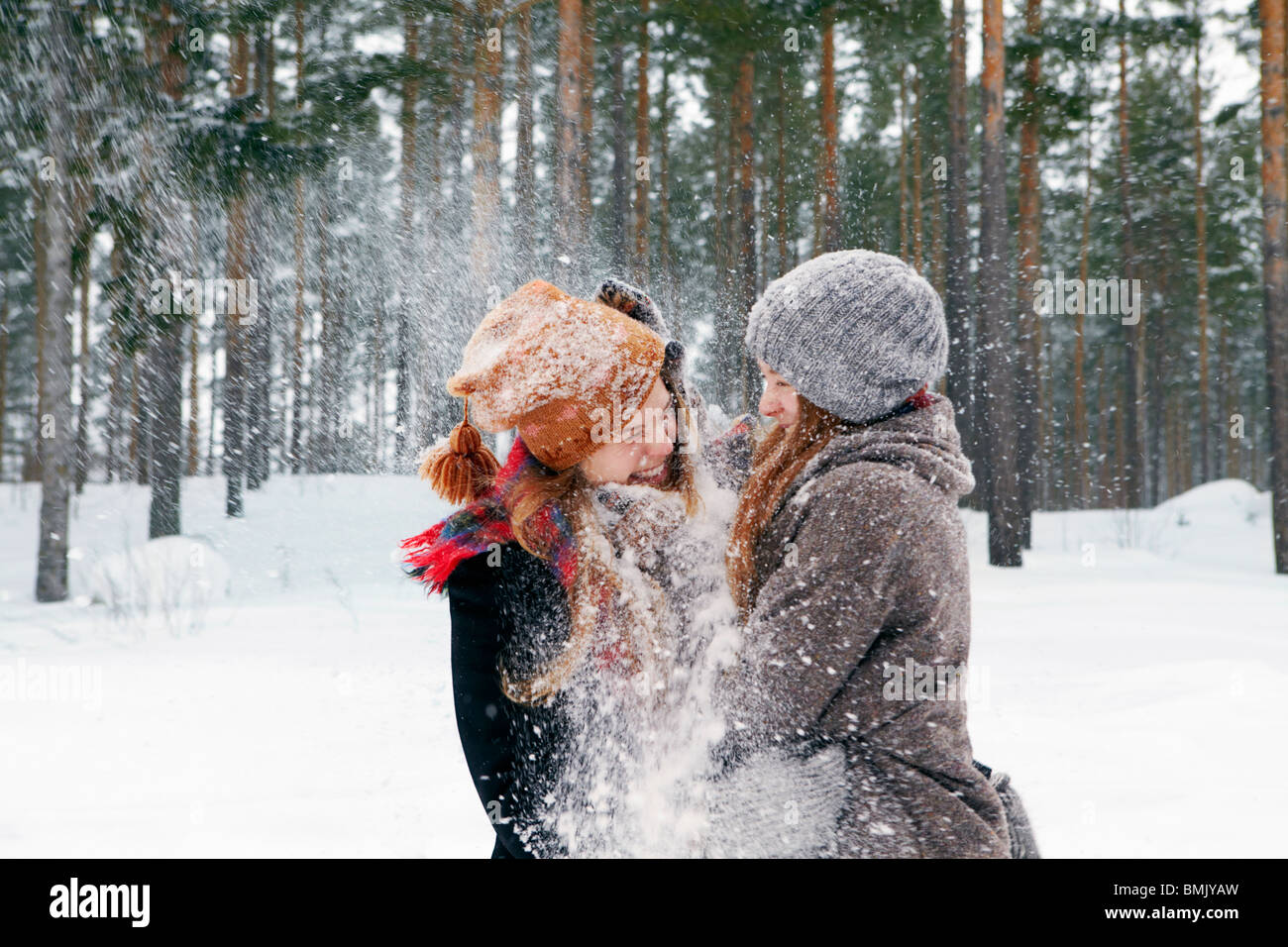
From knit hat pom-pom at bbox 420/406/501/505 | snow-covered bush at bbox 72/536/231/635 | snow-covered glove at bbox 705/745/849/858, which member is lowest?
snow-covered bush at bbox 72/536/231/635

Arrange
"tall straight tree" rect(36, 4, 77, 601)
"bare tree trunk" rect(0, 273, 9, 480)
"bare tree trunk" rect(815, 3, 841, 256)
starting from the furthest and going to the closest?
"bare tree trunk" rect(0, 273, 9, 480) → "bare tree trunk" rect(815, 3, 841, 256) → "tall straight tree" rect(36, 4, 77, 601)

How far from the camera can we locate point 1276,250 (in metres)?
9.88

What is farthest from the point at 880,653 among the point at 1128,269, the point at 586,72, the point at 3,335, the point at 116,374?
the point at 3,335

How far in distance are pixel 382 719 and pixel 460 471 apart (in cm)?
363

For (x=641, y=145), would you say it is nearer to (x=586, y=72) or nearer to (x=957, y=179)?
(x=586, y=72)

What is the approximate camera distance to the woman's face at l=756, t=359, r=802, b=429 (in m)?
1.60

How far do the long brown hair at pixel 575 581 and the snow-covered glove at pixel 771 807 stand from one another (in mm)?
255

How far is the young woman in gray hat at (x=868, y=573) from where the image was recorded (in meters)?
1.30

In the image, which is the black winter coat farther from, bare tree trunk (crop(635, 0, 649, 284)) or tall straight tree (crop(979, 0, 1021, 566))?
bare tree trunk (crop(635, 0, 649, 284))

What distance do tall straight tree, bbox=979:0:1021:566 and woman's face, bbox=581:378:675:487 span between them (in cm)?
905

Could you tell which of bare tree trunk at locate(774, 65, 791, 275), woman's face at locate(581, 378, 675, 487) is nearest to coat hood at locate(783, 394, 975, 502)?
woman's face at locate(581, 378, 675, 487)
